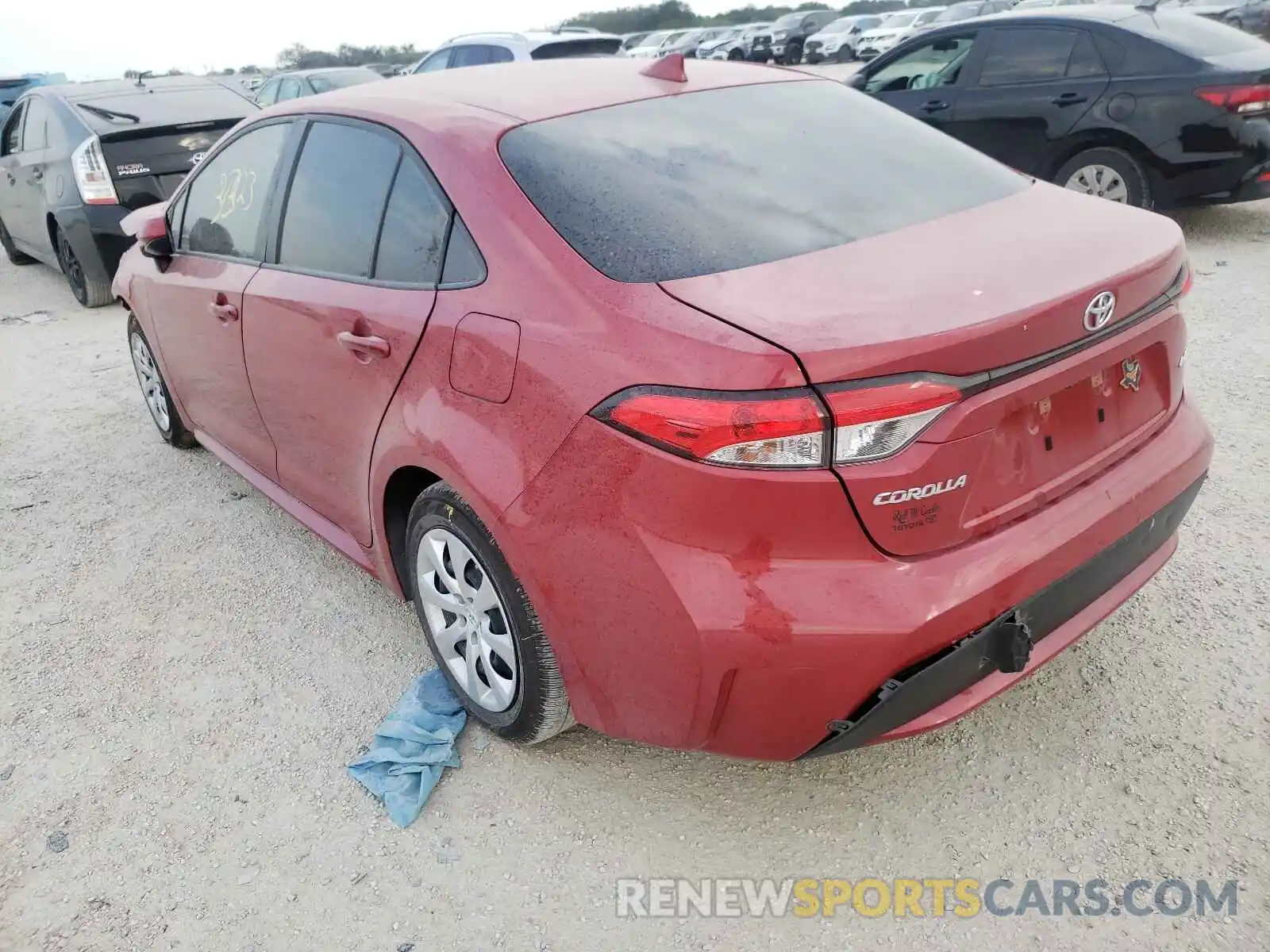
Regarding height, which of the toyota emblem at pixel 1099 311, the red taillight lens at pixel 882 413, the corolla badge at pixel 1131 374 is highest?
the toyota emblem at pixel 1099 311

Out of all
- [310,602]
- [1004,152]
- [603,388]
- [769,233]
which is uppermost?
[769,233]

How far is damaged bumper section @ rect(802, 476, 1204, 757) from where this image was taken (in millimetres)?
1771

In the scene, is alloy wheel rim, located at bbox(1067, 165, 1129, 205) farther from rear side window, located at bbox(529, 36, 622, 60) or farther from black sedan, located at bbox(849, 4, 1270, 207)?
rear side window, located at bbox(529, 36, 622, 60)

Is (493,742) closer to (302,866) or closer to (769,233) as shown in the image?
(302,866)

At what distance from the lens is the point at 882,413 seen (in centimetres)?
164

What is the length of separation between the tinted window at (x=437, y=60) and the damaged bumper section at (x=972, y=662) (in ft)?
32.5

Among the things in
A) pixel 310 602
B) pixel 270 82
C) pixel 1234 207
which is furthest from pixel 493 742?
pixel 270 82

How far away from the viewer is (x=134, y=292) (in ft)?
13.4

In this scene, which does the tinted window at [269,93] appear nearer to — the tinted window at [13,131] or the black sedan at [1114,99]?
the tinted window at [13,131]

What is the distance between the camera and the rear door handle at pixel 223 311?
3.10m

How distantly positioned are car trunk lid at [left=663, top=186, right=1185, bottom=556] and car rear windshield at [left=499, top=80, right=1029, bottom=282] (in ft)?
0.34

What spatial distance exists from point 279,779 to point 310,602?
2.88 feet

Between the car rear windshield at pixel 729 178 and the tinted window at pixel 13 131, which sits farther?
the tinted window at pixel 13 131

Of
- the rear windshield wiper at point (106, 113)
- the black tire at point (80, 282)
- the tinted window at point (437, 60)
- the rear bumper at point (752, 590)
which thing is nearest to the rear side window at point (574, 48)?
the tinted window at point (437, 60)
